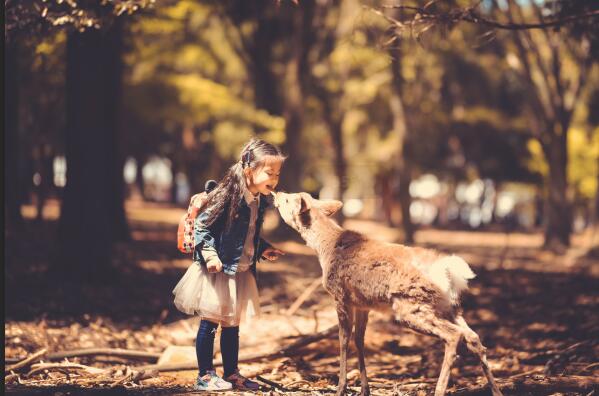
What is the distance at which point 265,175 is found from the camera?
4984 millimetres

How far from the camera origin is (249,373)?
6.57 m

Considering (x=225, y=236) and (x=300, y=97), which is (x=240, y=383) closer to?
(x=225, y=236)

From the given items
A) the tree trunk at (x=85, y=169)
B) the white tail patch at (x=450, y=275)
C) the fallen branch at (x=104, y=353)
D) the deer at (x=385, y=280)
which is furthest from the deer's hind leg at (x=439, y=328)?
the tree trunk at (x=85, y=169)

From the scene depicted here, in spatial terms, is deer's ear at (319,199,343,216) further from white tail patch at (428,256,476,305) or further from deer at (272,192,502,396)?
white tail patch at (428,256,476,305)

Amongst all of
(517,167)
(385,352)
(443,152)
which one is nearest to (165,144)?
(443,152)

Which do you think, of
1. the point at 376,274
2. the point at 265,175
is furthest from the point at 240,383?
the point at 265,175

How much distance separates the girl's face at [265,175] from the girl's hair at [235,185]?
31 millimetres

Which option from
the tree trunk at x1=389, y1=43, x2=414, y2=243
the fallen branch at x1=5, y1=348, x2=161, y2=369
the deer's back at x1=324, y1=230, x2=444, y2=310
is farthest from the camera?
the tree trunk at x1=389, y1=43, x2=414, y2=243

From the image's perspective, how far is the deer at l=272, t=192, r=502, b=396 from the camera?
4379mm

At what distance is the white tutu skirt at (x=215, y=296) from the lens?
16.2ft

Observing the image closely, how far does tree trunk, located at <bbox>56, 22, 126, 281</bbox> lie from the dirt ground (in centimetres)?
36

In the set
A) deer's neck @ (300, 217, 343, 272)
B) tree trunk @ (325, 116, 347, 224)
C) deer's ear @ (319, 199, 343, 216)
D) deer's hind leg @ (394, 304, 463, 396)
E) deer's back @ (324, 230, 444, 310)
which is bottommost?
deer's hind leg @ (394, 304, 463, 396)

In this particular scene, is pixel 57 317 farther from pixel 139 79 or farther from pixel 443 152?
pixel 443 152

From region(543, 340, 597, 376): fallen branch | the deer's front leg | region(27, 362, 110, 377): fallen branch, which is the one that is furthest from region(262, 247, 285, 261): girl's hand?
region(543, 340, 597, 376): fallen branch
